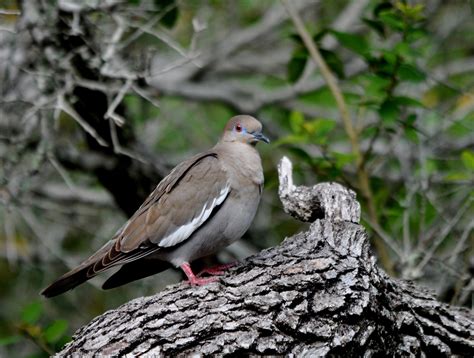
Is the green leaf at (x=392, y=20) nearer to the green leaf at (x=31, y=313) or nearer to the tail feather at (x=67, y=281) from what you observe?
the tail feather at (x=67, y=281)

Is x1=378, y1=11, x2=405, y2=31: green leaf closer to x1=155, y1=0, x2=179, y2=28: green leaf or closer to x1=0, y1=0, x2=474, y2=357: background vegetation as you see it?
x1=0, y1=0, x2=474, y2=357: background vegetation

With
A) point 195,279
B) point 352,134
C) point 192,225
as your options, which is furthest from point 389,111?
point 195,279

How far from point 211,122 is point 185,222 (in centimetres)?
402

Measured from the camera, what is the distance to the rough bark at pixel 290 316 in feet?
11.4

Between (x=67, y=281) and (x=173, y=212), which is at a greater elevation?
(x=173, y=212)

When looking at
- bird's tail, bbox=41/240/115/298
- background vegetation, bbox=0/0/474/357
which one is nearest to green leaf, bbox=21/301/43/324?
background vegetation, bbox=0/0/474/357

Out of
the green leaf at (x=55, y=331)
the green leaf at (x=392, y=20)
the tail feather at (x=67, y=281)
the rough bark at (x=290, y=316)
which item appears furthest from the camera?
the green leaf at (x=392, y=20)

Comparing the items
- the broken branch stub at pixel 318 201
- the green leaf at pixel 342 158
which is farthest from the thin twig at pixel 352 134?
the broken branch stub at pixel 318 201

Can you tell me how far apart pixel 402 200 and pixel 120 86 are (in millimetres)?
2014

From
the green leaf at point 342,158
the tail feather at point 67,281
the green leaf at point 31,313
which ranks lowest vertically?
the green leaf at point 31,313

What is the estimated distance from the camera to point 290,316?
140 inches

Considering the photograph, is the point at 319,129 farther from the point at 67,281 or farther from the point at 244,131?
the point at 67,281

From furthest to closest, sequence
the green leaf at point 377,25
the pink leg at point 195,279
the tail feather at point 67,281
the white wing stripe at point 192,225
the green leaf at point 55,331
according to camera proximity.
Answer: the green leaf at point 377,25, the green leaf at point 55,331, the white wing stripe at point 192,225, the tail feather at point 67,281, the pink leg at point 195,279

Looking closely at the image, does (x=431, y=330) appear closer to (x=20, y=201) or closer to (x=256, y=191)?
(x=256, y=191)
